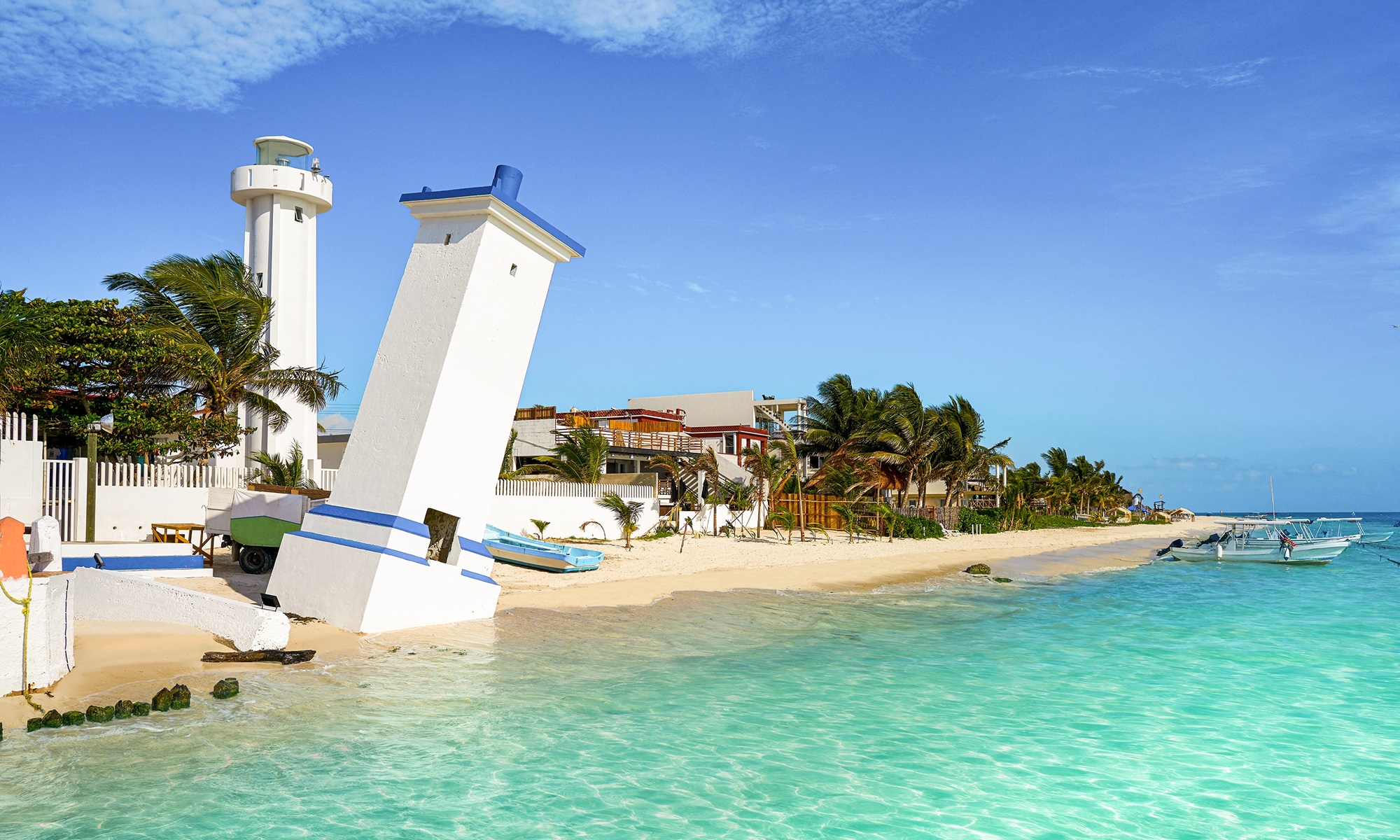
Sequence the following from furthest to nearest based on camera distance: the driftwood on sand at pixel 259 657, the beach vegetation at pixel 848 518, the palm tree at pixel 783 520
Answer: the beach vegetation at pixel 848 518, the palm tree at pixel 783 520, the driftwood on sand at pixel 259 657

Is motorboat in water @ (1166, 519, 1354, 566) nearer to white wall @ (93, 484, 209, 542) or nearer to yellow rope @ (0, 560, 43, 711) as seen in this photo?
white wall @ (93, 484, 209, 542)

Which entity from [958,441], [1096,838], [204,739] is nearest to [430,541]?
[204,739]

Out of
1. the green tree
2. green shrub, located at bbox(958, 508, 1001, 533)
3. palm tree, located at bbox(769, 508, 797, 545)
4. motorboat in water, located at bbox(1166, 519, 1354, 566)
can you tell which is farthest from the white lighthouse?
motorboat in water, located at bbox(1166, 519, 1354, 566)

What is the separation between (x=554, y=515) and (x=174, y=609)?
48.9ft

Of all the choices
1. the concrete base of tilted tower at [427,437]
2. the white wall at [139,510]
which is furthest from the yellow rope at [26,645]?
the white wall at [139,510]

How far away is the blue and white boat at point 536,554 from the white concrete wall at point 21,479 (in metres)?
8.19

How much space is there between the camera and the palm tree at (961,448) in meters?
43.7

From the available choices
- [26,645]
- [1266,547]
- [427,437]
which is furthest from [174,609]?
[1266,547]

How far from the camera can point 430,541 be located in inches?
527

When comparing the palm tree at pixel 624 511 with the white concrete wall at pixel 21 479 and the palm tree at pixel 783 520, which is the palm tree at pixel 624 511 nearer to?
the palm tree at pixel 783 520

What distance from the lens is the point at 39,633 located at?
26.7ft

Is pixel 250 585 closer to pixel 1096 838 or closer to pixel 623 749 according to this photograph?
pixel 623 749

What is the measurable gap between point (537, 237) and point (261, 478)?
11.4 metres

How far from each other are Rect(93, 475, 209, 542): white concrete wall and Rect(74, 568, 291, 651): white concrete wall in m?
6.03
